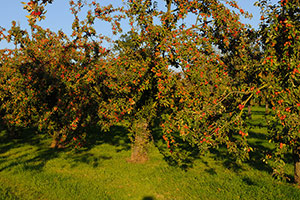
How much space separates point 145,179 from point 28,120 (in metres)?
8.71

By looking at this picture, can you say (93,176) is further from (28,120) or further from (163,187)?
(28,120)

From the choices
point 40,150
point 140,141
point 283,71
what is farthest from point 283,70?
point 40,150

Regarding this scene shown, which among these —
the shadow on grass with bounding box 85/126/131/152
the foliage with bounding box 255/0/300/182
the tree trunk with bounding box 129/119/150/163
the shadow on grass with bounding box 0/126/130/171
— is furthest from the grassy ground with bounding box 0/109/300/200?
the foliage with bounding box 255/0/300/182

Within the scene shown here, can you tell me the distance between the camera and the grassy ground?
31.9 ft

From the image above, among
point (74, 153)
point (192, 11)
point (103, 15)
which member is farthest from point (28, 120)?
point (192, 11)

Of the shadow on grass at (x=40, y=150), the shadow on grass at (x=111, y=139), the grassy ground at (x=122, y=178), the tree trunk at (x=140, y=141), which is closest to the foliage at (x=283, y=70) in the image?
the grassy ground at (x=122, y=178)

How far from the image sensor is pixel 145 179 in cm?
1148

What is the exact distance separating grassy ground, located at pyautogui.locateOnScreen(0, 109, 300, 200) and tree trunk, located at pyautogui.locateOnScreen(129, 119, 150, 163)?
548 mm

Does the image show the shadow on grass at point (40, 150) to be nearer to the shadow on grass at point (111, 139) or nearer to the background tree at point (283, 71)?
the shadow on grass at point (111, 139)

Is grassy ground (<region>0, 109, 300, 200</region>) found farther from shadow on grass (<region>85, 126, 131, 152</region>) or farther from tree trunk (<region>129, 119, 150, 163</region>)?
shadow on grass (<region>85, 126, 131, 152</region>)

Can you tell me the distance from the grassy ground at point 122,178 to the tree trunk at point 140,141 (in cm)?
55

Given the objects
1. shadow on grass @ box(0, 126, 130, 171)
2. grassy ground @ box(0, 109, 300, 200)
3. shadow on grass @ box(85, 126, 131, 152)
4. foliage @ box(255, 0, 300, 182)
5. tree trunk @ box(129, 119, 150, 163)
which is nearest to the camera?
foliage @ box(255, 0, 300, 182)

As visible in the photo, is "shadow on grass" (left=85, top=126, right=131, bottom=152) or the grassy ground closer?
the grassy ground

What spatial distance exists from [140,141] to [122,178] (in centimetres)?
249
